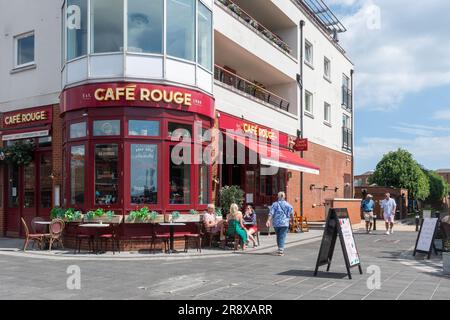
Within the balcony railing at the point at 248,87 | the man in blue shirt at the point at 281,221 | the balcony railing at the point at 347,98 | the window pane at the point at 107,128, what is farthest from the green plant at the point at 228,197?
the balcony railing at the point at 347,98

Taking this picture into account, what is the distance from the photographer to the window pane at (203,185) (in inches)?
596

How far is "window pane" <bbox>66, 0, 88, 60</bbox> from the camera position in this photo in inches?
559

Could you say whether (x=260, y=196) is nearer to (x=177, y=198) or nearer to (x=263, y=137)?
(x=263, y=137)

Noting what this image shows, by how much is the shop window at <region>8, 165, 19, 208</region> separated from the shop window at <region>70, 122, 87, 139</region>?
4144mm

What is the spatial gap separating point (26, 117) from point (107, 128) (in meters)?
4.44

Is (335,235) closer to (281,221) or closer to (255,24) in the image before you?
(281,221)

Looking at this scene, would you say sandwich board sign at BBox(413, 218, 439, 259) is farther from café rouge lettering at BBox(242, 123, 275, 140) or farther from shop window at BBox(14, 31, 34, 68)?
shop window at BBox(14, 31, 34, 68)

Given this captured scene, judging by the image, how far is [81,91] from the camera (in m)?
13.9

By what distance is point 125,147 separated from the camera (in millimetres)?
13477

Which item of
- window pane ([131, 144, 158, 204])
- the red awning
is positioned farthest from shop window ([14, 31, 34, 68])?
the red awning

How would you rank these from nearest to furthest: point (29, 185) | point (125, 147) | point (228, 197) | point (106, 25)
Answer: point (125, 147) → point (106, 25) → point (228, 197) → point (29, 185)

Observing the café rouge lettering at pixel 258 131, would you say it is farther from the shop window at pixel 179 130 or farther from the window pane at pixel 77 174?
the window pane at pixel 77 174

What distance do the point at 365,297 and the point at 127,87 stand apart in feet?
28.0

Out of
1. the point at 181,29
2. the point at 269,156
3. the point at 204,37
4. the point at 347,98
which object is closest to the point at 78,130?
the point at 181,29
